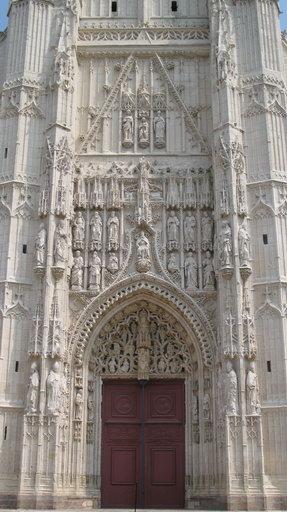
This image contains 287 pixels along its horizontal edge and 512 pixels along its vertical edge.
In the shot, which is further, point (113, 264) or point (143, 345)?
point (113, 264)

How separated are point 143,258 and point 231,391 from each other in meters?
4.61

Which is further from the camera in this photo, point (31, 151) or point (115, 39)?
point (115, 39)

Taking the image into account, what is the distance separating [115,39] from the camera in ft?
71.5

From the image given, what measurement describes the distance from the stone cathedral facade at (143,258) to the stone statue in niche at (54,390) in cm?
6

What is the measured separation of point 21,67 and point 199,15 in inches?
253

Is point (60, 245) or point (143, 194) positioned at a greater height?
point (143, 194)

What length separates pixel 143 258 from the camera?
1888cm

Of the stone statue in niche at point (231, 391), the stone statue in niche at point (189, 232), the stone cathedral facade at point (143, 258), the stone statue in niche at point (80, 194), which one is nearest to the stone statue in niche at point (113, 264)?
the stone cathedral facade at point (143, 258)

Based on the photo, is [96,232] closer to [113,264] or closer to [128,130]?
[113,264]

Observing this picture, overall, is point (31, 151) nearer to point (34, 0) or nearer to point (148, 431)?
point (34, 0)

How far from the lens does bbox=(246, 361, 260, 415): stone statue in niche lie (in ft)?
55.0

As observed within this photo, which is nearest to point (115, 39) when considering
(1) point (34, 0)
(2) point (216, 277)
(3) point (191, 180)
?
(1) point (34, 0)

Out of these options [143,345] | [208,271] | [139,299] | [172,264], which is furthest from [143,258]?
[143,345]

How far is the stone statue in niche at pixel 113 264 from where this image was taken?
746 inches
